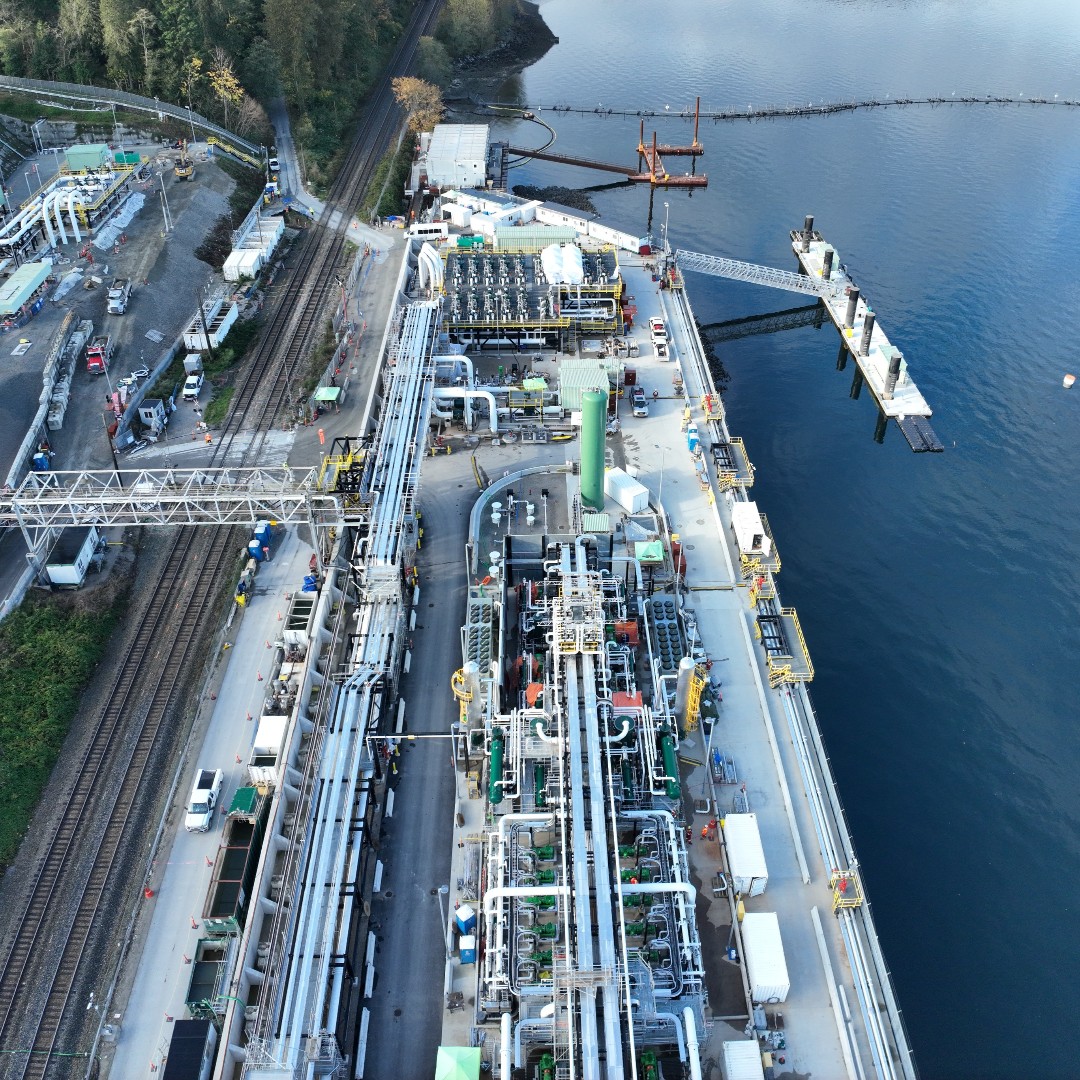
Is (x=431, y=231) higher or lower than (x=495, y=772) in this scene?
higher

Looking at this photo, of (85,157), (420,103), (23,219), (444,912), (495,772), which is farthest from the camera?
(420,103)

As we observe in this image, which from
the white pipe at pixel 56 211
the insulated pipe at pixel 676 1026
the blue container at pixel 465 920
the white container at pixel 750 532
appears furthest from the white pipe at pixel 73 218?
the insulated pipe at pixel 676 1026

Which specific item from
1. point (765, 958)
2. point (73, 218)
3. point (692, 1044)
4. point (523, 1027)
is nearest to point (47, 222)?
point (73, 218)

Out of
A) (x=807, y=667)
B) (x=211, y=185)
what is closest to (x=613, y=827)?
(x=807, y=667)

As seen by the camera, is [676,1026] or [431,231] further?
[431,231]

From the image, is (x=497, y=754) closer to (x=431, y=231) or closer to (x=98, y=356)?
(x=98, y=356)

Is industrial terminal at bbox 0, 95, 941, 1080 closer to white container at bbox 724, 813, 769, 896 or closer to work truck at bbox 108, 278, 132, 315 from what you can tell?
white container at bbox 724, 813, 769, 896

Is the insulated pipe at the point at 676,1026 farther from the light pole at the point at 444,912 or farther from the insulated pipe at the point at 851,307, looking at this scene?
the insulated pipe at the point at 851,307
